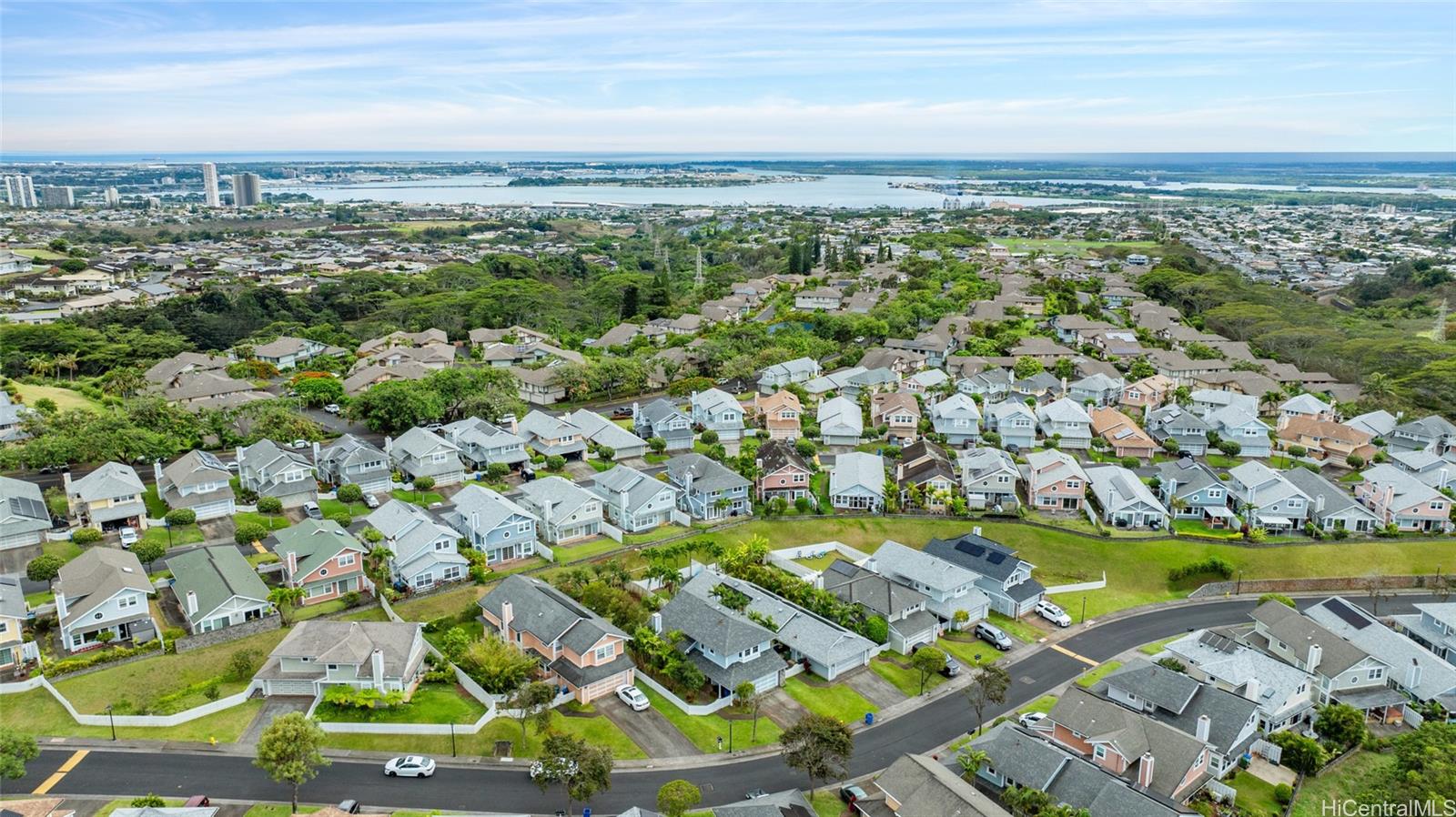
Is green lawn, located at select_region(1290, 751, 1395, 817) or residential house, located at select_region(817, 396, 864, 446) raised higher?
residential house, located at select_region(817, 396, 864, 446)

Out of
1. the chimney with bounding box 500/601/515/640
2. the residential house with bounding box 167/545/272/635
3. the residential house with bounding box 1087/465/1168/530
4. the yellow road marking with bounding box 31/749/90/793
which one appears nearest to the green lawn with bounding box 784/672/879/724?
the chimney with bounding box 500/601/515/640

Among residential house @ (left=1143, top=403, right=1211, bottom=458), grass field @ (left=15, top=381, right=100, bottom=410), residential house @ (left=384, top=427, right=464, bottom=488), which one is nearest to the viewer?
residential house @ (left=384, top=427, right=464, bottom=488)

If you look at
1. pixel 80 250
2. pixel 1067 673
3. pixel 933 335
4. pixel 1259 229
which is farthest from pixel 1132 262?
pixel 80 250

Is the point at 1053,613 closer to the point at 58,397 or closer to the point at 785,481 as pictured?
the point at 785,481

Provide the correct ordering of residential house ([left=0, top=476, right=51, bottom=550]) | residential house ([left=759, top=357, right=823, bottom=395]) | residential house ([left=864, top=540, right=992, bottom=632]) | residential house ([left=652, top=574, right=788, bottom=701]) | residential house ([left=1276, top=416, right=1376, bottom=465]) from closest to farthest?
residential house ([left=652, top=574, right=788, bottom=701]) → residential house ([left=864, top=540, right=992, bottom=632]) → residential house ([left=0, top=476, right=51, bottom=550]) → residential house ([left=1276, top=416, right=1376, bottom=465]) → residential house ([left=759, top=357, right=823, bottom=395])

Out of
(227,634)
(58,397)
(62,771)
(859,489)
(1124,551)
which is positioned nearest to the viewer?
(62,771)

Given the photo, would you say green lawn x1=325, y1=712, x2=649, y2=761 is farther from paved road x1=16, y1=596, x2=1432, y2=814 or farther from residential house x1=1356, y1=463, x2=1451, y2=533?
residential house x1=1356, y1=463, x2=1451, y2=533

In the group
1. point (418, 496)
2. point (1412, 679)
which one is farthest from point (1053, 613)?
point (418, 496)

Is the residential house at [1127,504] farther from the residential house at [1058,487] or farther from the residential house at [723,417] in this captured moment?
the residential house at [723,417]
